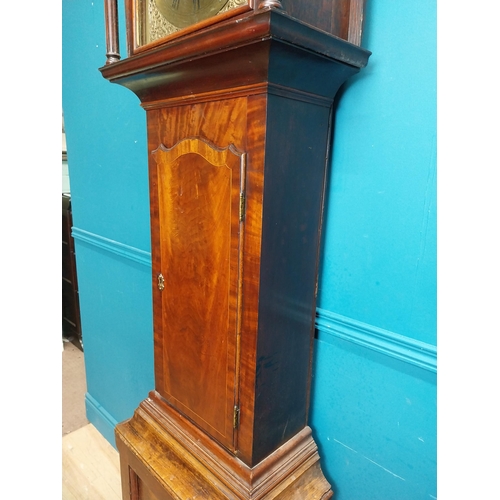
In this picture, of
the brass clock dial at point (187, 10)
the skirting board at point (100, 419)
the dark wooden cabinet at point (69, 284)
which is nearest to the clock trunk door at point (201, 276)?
the brass clock dial at point (187, 10)

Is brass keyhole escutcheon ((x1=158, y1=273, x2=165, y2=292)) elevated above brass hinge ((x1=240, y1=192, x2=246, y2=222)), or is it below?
below

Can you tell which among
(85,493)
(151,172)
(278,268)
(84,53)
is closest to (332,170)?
(278,268)

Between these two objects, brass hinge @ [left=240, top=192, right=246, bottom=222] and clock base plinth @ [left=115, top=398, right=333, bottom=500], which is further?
clock base plinth @ [left=115, top=398, right=333, bottom=500]

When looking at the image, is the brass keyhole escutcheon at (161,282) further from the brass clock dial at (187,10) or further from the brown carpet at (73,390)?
the brown carpet at (73,390)

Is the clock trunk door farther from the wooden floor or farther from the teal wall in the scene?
the wooden floor

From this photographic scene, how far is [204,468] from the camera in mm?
751

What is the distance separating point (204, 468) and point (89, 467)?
103cm

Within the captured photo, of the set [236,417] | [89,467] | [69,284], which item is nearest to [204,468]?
[236,417]

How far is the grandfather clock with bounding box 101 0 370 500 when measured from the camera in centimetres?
55

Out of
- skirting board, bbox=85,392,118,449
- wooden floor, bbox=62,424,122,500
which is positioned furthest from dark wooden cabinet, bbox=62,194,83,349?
wooden floor, bbox=62,424,122,500

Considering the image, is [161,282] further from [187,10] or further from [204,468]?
[187,10]

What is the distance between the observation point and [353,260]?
2.41 feet
